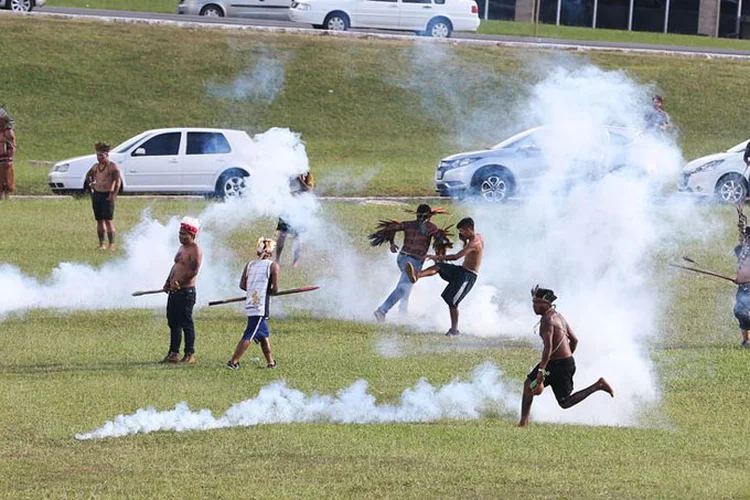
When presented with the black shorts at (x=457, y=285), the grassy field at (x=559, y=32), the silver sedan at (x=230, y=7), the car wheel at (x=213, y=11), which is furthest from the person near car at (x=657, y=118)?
the car wheel at (x=213, y=11)

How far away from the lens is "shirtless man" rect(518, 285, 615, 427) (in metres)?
13.8

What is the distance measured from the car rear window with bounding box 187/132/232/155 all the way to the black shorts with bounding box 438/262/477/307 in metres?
10.4

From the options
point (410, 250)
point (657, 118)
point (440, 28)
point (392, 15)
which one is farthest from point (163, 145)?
point (410, 250)

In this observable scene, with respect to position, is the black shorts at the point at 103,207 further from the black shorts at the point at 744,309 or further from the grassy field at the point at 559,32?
the grassy field at the point at 559,32

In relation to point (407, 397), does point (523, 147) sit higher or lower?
higher

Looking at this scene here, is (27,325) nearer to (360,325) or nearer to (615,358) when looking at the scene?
(360,325)

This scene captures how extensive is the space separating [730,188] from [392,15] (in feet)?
36.1

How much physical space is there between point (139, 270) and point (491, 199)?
26.6ft

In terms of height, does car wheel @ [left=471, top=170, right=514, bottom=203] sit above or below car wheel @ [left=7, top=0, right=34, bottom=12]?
below

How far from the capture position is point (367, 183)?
102 ft

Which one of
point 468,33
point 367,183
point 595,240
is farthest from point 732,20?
point 595,240

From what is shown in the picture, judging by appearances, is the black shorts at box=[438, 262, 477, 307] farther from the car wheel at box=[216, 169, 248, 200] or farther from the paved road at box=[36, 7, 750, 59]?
the paved road at box=[36, 7, 750, 59]

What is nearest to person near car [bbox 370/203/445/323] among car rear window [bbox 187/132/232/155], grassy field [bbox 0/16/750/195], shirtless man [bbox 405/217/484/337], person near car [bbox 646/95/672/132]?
shirtless man [bbox 405/217/484/337]

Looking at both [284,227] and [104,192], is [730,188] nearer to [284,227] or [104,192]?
[284,227]
